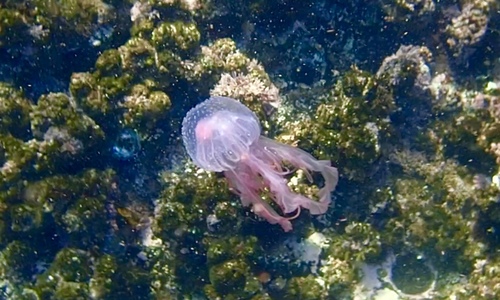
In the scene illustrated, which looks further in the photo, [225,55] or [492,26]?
[492,26]

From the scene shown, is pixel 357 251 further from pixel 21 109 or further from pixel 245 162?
pixel 21 109

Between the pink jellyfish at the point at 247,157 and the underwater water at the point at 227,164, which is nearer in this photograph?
the pink jellyfish at the point at 247,157

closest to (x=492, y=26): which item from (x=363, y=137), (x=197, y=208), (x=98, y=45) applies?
(x=363, y=137)

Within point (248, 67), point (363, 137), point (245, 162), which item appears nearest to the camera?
point (245, 162)

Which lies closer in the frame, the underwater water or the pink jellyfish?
the pink jellyfish
